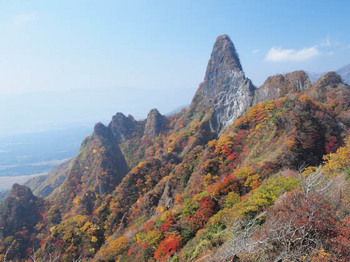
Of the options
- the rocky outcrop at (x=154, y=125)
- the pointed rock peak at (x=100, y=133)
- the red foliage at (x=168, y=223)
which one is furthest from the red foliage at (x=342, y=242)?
the pointed rock peak at (x=100, y=133)

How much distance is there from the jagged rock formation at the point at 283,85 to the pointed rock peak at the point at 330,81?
4520 millimetres

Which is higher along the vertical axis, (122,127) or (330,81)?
(122,127)

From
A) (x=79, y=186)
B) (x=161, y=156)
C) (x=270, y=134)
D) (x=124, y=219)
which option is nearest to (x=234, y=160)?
(x=270, y=134)

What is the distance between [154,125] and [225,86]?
37921mm

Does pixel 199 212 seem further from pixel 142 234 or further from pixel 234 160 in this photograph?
pixel 234 160

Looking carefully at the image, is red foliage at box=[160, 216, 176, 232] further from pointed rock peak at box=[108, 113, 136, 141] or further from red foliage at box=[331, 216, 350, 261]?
pointed rock peak at box=[108, 113, 136, 141]

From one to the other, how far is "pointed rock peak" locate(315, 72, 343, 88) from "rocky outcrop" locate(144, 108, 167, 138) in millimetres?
64977

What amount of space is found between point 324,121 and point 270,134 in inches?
330

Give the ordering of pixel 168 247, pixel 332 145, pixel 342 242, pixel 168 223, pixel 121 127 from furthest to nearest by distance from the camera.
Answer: pixel 121 127 < pixel 332 145 < pixel 168 223 < pixel 168 247 < pixel 342 242

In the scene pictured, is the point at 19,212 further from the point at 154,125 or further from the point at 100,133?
the point at 154,125

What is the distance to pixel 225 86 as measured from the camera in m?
77.9

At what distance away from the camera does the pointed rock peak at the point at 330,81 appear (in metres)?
44.0

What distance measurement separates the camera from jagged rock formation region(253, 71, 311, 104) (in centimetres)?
5156

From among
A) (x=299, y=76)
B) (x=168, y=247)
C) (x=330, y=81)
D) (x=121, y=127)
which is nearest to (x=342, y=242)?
(x=168, y=247)
